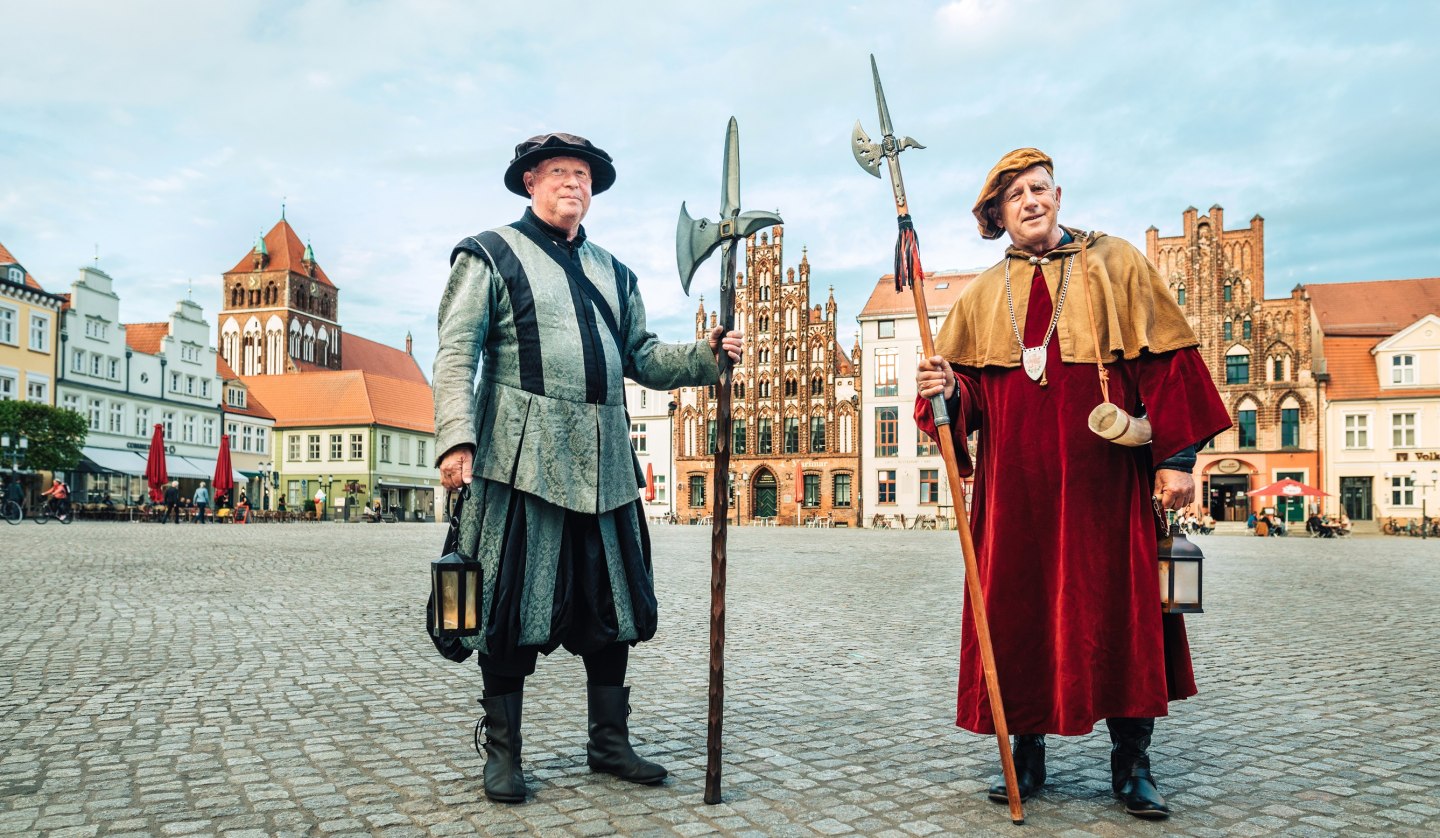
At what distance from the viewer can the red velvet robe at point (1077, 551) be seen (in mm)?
3076

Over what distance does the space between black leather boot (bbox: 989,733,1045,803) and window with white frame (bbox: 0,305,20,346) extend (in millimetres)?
45622

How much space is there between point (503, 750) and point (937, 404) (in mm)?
1614

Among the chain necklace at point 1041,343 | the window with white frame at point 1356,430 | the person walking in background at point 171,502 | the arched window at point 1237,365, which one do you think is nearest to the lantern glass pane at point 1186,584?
the chain necklace at point 1041,343

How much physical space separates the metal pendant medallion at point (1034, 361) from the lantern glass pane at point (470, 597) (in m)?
1.73

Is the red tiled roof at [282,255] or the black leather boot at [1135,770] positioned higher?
the red tiled roof at [282,255]

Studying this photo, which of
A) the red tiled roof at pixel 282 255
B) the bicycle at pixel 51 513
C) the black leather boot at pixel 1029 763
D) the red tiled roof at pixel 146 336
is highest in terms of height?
the red tiled roof at pixel 282 255

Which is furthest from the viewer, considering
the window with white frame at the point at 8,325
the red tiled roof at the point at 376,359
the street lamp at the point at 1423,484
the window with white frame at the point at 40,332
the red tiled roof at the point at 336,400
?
the red tiled roof at the point at 376,359

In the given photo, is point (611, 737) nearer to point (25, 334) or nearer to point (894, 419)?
point (25, 334)

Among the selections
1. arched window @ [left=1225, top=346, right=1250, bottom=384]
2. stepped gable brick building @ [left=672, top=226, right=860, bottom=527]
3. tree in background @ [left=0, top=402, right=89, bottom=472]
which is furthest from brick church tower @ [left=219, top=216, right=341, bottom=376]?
arched window @ [left=1225, top=346, right=1250, bottom=384]

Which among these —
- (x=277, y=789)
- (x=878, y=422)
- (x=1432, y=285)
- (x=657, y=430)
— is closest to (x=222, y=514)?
(x=657, y=430)

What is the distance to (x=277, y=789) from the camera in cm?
321

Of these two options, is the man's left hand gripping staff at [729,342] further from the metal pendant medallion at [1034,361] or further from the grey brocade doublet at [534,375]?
the metal pendant medallion at [1034,361]

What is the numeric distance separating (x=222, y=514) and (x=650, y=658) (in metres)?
36.2

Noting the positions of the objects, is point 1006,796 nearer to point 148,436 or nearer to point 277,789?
point 277,789
